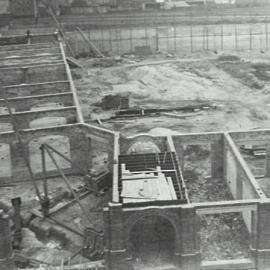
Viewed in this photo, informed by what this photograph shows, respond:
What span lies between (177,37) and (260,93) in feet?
76.6

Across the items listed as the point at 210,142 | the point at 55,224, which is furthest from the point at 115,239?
the point at 210,142

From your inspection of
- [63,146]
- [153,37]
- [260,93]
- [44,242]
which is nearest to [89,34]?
[153,37]

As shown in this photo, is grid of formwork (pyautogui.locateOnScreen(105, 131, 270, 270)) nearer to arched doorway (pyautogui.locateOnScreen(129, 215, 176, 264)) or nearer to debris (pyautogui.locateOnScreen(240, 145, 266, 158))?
arched doorway (pyautogui.locateOnScreen(129, 215, 176, 264))

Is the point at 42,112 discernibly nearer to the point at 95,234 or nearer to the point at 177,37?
the point at 95,234

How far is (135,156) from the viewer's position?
73.2 feet

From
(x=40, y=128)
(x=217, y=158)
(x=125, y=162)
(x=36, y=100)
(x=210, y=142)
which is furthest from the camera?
(x=36, y=100)

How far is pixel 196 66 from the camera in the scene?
4972 cm

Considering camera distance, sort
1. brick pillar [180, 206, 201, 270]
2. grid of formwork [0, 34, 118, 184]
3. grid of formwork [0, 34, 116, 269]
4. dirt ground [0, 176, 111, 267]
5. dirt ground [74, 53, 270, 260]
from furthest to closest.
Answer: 1. grid of formwork [0, 34, 118, 184]
2. grid of formwork [0, 34, 116, 269]
3. dirt ground [74, 53, 270, 260]
4. dirt ground [0, 176, 111, 267]
5. brick pillar [180, 206, 201, 270]

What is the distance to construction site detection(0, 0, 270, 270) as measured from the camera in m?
17.9

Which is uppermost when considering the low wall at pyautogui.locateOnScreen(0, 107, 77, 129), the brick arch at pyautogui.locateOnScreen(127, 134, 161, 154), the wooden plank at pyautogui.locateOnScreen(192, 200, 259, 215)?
the low wall at pyautogui.locateOnScreen(0, 107, 77, 129)

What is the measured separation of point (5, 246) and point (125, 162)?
6.38 m

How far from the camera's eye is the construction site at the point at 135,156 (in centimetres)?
1794

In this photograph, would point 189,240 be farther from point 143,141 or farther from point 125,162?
point 143,141

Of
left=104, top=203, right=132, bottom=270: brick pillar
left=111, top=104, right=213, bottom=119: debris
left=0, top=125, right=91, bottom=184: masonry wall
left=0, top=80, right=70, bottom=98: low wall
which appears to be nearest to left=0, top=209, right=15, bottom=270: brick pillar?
left=104, top=203, right=132, bottom=270: brick pillar
